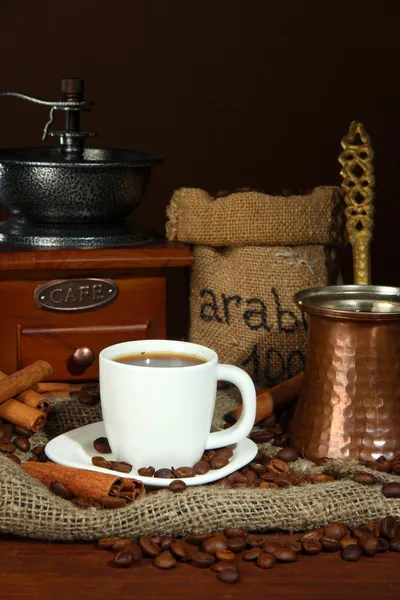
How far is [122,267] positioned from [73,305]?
10 cm

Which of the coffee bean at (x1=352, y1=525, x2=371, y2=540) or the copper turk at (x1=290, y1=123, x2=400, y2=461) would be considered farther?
the copper turk at (x1=290, y1=123, x2=400, y2=461)

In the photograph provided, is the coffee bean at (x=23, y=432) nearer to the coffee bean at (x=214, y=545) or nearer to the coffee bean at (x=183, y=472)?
the coffee bean at (x=183, y=472)

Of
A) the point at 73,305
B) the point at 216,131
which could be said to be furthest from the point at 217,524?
the point at 216,131

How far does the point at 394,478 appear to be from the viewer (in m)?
1.46

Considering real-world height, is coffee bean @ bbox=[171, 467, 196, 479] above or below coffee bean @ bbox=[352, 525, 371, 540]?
above

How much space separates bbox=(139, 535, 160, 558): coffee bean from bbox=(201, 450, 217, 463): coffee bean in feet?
0.66

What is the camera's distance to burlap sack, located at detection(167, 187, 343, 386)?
1.86 metres

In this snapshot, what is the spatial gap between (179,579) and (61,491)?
22cm

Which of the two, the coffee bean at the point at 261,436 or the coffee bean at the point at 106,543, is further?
the coffee bean at the point at 261,436

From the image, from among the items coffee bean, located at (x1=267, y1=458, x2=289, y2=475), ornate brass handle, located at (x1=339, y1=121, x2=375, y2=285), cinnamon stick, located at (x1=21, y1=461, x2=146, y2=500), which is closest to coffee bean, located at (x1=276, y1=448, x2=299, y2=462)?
coffee bean, located at (x1=267, y1=458, x2=289, y2=475)

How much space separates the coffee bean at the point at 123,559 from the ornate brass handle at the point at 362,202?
642 mm

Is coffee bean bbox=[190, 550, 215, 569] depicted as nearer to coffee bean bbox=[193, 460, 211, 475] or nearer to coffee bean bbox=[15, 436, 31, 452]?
coffee bean bbox=[193, 460, 211, 475]

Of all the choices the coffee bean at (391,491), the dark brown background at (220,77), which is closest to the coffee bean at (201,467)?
the coffee bean at (391,491)

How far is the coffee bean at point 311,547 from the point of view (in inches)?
51.8
